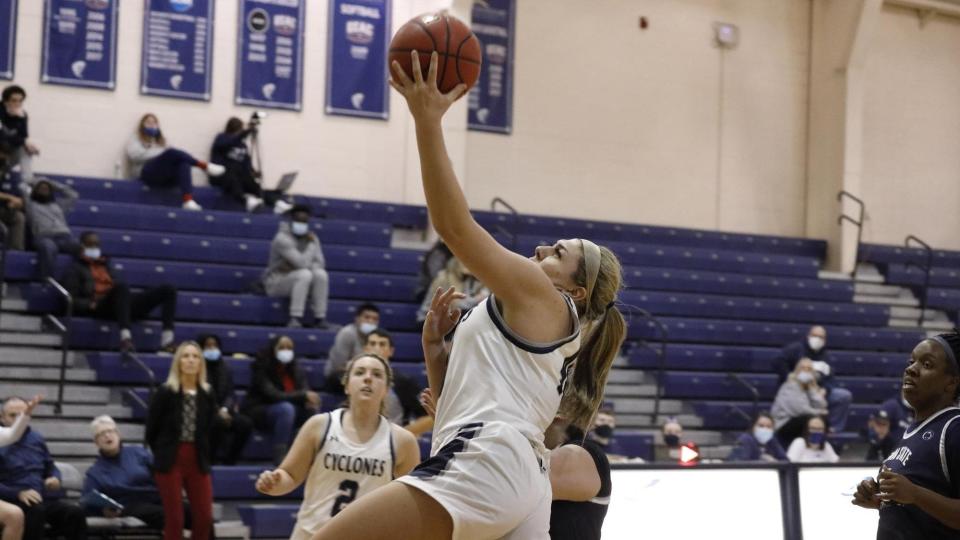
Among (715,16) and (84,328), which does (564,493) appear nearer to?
(84,328)

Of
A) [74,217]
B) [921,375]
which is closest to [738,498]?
[921,375]

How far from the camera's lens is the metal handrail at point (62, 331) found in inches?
403

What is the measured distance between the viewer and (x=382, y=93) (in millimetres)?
15188

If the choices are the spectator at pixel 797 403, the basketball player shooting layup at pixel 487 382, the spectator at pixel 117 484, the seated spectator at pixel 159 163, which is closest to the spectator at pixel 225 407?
the spectator at pixel 117 484

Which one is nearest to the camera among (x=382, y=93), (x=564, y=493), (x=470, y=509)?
(x=470, y=509)

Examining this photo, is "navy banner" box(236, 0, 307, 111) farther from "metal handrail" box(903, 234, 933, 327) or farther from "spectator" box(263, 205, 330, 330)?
"metal handrail" box(903, 234, 933, 327)

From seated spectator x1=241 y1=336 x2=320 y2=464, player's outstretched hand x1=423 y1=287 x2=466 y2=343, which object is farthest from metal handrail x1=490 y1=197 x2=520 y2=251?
player's outstretched hand x1=423 y1=287 x2=466 y2=343

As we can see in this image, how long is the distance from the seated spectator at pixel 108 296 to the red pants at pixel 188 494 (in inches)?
90.1

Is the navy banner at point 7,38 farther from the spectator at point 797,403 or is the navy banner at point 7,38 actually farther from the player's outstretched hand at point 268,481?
the player's outstretched hand at point 268,481

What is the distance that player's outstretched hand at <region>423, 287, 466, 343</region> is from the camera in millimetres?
3652

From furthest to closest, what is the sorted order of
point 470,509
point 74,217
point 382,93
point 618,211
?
point 618,211, point 382,93, point 74,217, point 470,509

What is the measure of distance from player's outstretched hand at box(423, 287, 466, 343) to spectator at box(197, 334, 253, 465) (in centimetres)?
644

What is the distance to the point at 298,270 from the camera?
39.4 feet

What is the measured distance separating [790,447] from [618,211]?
513cm
